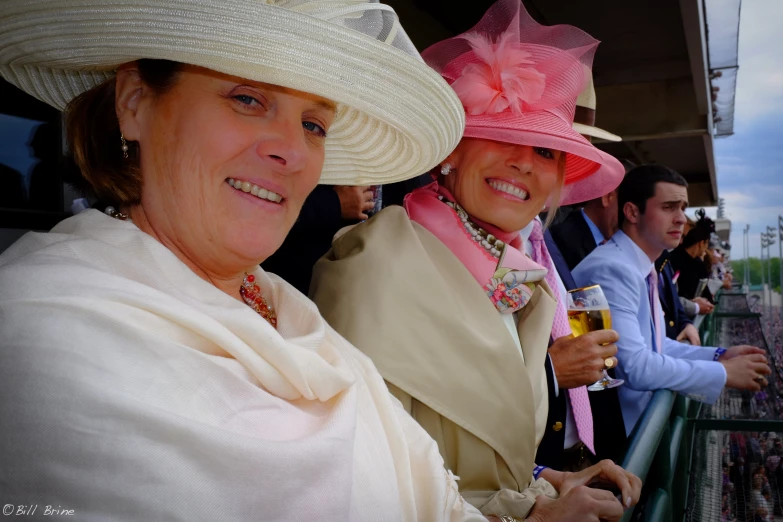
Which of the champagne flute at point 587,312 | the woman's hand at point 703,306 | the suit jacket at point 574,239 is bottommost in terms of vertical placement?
the woman's hand at point 703,306

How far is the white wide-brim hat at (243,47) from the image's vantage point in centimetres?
123

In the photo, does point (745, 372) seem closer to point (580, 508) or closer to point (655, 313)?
point (655, 313)

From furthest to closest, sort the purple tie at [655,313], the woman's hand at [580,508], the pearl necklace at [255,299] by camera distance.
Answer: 1. the purple tie at [655,313]
2. the woman's hand at [580,508]
3. the pearl necklace at [255,299]

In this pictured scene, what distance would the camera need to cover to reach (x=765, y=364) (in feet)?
11.7

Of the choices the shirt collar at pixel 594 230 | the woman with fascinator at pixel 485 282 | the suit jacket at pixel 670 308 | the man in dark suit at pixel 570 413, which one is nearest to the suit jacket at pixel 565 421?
the man in dark suit at pixel 570 413

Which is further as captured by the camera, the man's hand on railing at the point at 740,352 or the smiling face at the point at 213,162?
the man's hand on railing at the point at 740,352

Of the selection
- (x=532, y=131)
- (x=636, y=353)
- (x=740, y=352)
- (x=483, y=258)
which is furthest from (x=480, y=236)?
(x=740, y=352)

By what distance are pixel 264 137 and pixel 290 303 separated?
0.40 meters

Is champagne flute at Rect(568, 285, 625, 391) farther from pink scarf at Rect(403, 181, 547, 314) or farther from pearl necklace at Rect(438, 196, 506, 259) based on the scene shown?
pearl necklace at Rect(438, 196, 506, 259)

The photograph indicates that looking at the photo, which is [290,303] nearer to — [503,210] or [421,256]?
[421,256]

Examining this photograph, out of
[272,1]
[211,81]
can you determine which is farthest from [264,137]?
[272,1]

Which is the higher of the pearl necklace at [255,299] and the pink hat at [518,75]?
the pink hat at [518,75]

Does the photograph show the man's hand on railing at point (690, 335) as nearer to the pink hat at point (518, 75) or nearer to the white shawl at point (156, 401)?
the pink hat at point (518, 75)

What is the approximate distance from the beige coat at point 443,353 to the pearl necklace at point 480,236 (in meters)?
0.22
